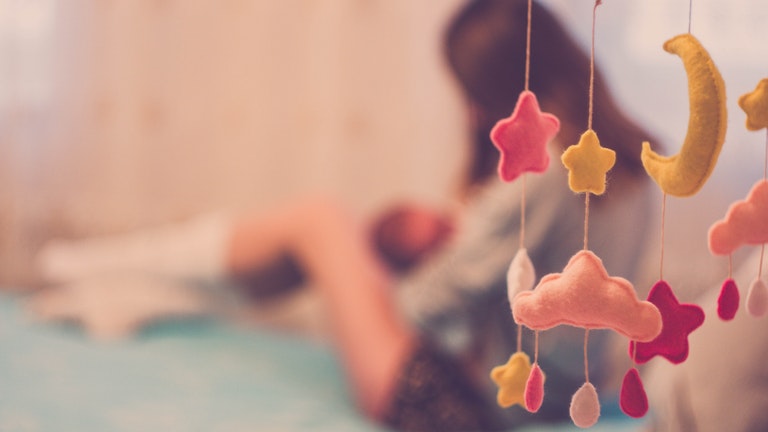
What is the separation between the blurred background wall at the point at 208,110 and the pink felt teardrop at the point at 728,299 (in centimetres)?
116

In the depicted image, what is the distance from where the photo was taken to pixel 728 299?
473 mm

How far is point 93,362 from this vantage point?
131 cm

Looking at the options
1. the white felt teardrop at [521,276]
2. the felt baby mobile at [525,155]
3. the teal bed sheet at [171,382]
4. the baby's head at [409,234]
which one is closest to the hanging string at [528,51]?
the felt baby mobile at [525,155]

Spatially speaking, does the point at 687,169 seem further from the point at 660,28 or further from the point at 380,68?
the point at 380,68

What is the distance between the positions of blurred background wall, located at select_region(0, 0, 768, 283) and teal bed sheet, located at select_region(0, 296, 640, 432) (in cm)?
36

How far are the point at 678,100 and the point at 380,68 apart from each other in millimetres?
1300

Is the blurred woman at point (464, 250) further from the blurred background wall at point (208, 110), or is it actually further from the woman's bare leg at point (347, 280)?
the blurred background wall at point (208, 110)

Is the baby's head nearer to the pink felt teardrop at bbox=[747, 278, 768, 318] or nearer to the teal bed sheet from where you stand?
the teal bed sheet

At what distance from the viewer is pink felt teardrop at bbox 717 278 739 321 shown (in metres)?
0.47

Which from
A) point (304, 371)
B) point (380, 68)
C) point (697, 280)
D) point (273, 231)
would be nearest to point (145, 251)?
point (273, 231)

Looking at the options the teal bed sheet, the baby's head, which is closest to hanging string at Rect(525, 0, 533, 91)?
the teal bed sheet

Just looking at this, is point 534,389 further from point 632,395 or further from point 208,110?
point 208,110

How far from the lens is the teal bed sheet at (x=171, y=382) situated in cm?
105

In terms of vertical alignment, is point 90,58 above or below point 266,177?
above
